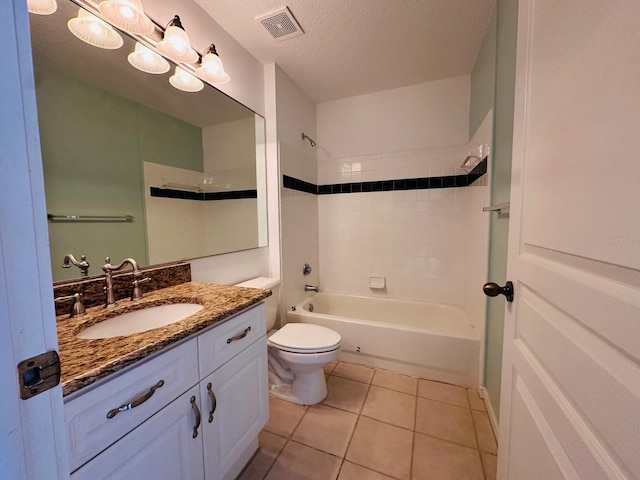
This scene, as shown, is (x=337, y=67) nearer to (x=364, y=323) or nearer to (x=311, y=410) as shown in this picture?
(x=364, y=323)

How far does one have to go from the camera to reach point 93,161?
1066mm

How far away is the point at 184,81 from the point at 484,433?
2.60m

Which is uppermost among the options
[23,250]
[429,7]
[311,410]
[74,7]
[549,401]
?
[429,7]

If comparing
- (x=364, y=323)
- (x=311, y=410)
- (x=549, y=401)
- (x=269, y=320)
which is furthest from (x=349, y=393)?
(x=549, y=401)

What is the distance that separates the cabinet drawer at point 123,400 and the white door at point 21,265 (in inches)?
10.4

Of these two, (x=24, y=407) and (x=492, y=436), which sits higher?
(x=24, y=407)

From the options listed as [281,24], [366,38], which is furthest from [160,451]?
[366,38]

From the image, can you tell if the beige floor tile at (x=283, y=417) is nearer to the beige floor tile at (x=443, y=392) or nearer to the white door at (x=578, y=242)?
the beige floor tile at (x=443, y=392)

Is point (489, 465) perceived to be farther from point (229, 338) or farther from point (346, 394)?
point (229, 338)

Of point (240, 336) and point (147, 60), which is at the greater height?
point (147, 60)

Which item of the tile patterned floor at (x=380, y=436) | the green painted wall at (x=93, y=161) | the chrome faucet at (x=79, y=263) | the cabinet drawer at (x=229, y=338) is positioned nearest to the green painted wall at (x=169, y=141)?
the green painted wall at (x=93, y=161)

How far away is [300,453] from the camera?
50.4 inches

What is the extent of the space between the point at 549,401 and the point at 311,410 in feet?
4.44

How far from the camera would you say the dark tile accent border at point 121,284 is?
3.00 feet
